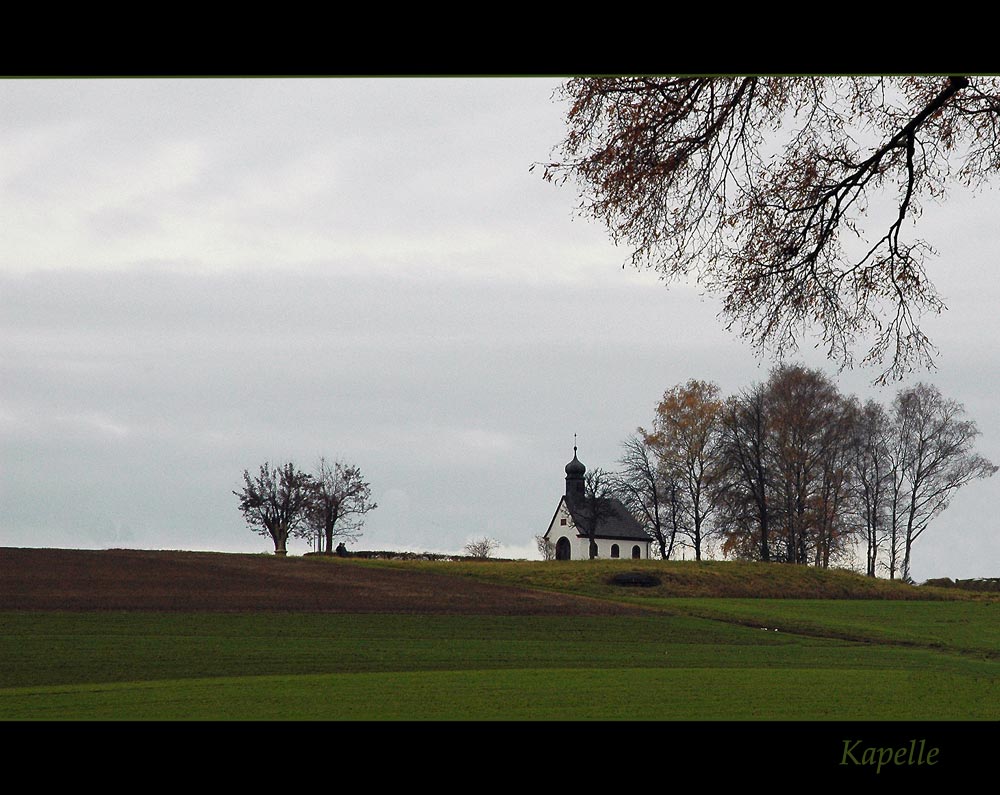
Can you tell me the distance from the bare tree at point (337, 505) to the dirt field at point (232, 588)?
437cm

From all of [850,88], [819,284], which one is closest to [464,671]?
[819,284]

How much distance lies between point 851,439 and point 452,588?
16.4m

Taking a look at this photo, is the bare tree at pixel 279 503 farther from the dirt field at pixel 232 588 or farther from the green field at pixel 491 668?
the green field at pixel 491 668

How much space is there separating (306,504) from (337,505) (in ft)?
4.41

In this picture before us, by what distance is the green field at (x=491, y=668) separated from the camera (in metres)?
9.45

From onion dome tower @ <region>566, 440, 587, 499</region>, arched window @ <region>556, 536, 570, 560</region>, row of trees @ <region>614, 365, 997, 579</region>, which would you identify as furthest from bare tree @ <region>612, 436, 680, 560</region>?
arched window @ <region>556, 536, 570, 560</region>

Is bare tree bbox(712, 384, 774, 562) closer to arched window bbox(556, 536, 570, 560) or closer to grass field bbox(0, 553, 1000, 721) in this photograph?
grass field bbox(0, 553, 1000, 721)

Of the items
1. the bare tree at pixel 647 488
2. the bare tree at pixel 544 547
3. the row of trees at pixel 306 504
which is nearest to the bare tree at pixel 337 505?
the row of trees at pixel 306 504

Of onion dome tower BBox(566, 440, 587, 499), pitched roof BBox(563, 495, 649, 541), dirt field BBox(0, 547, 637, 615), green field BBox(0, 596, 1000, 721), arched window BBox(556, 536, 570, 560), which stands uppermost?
onion dome tower BBox(566, 440, 587, 499)

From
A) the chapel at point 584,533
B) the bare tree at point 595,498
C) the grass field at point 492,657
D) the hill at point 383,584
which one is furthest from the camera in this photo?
the chapel at point 584,533

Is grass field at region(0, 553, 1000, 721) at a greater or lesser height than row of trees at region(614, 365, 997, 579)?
lesser

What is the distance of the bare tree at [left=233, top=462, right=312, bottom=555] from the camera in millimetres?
33125
